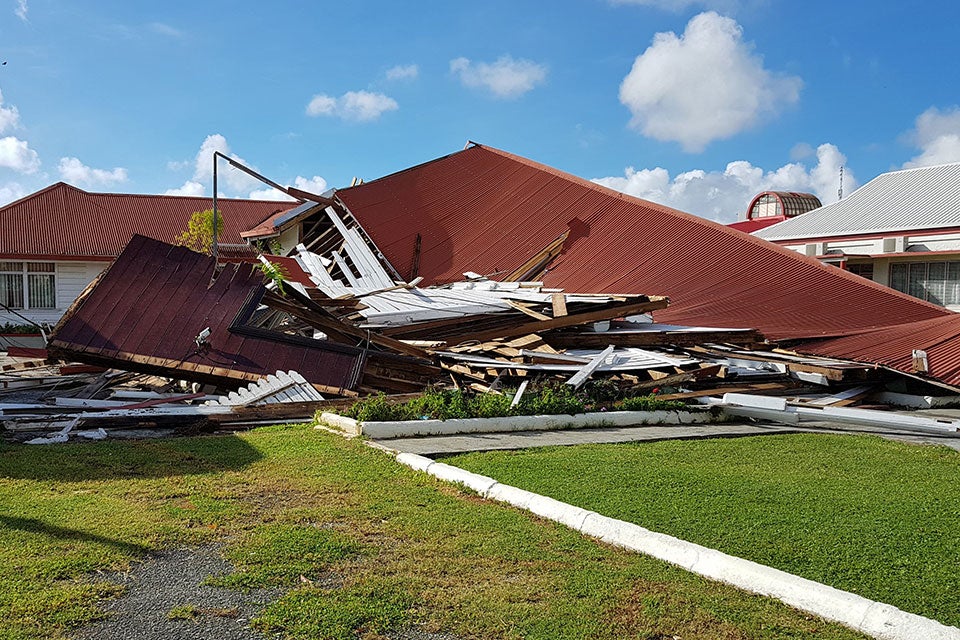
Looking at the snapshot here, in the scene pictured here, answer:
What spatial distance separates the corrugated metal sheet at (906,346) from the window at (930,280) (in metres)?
11.7

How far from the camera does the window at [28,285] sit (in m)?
26.4

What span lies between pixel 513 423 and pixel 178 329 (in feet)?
15.6

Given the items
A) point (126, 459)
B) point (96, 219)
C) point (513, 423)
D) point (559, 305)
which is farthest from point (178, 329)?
point (96, 219)

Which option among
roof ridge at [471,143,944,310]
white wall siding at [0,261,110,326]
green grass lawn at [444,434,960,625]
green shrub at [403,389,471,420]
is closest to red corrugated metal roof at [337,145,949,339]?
roof ridge at [471,143,944,310]

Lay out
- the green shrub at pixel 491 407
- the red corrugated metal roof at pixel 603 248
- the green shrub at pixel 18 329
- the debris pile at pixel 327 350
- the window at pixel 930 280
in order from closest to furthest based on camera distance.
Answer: the green shrub at pixel 491 407 → the debris pile at pixel 327 350 → the red corrugated metal roof at pixel 603 248 → the green shrub at pixel 18 329 → the window at pixel 930 280

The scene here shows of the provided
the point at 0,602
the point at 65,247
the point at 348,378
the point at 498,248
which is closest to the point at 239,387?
the point at 348,378

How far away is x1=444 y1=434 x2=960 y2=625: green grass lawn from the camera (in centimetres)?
463

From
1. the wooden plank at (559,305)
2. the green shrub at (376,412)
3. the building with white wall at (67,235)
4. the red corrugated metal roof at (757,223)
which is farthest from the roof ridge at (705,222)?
the red corrugated metal roof at (757,223)

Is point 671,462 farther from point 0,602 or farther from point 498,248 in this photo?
point 498,248

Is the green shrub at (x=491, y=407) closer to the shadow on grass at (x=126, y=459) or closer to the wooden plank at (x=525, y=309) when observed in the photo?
the shadow on grass at (x=126, y=459)

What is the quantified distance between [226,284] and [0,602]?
806 cm

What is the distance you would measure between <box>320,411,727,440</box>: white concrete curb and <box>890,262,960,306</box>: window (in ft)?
57.5

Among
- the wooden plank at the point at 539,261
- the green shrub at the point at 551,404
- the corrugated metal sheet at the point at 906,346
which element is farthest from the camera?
the wooden plank at the point at 539,261

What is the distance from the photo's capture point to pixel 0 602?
3865 mm
